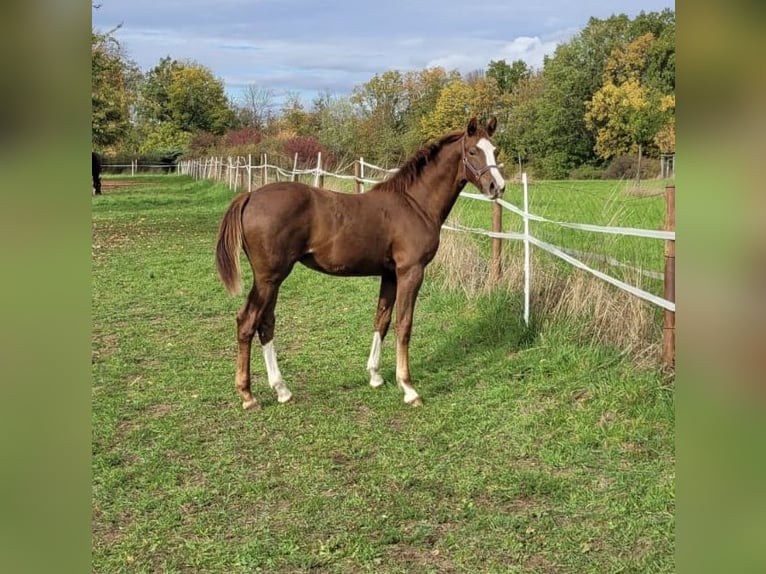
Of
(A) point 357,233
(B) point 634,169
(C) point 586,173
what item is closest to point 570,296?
(A) point 357,233

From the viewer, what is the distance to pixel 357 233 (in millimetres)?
4250

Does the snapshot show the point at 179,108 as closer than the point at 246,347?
No

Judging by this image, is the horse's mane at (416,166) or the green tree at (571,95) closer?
the horse's mane at (416,166)

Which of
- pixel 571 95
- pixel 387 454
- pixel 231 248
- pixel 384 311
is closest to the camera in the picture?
pixel 387 454

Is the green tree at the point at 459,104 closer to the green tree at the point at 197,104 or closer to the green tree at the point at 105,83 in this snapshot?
the green tree at the point at 105,83

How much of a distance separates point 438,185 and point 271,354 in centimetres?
168

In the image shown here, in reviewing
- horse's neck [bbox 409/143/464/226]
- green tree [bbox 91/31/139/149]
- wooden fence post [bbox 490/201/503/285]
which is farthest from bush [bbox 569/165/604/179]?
horse's neck [bbox 409/143/464/226]

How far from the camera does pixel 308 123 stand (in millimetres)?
37688

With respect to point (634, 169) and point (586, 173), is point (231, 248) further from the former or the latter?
point (586, 173)

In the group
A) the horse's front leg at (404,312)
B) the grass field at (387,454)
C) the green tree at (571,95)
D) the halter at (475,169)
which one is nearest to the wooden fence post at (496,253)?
the grass field at (387,454)

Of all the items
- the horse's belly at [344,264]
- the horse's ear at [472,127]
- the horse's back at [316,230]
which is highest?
the horse's ear at [472,127]

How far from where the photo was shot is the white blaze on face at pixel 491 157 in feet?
13.8
